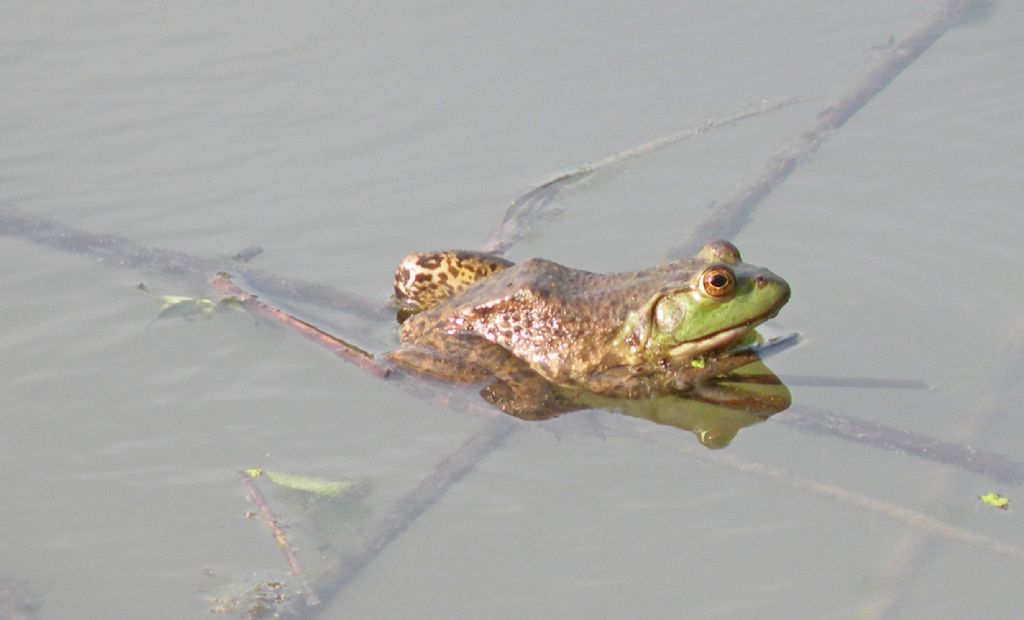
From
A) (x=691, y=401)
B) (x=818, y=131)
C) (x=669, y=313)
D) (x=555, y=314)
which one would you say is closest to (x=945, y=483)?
(x=691, y=401)

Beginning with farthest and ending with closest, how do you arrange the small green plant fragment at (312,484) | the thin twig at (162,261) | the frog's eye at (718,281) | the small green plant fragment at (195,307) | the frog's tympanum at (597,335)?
the thin twig at (162,261) → the small green plant fragment at (195,307) → the frog's tympanum at (597,335) → the frog's eye at (718,281) → the small green plant fragment at (312,484)

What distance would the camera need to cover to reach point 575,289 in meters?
6.90

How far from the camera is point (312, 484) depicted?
5.93 m

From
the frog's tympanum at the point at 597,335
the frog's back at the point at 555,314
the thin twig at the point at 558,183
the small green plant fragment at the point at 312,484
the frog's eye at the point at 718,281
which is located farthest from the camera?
the thin twig at the point at 558,183

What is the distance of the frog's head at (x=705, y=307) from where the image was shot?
6594mm

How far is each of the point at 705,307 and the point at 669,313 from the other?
0.18m

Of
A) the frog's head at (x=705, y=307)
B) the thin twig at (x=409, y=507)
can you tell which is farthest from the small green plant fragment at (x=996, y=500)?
the thin twig at (x=409, y=507)

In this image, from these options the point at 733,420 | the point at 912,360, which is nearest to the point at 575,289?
the point at 733,420

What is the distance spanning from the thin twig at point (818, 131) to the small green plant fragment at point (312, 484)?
2.83m

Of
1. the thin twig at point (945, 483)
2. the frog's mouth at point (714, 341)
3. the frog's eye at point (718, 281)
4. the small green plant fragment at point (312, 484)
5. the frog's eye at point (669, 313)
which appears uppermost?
the frog's eye at point (718, 281)

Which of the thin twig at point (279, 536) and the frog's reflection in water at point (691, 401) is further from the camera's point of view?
the frog's reflection in water at point (691, 401)

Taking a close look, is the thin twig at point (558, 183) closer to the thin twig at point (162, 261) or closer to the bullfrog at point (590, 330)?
the thin twig at point (162, 261)

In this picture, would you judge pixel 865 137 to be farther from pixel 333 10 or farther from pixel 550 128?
pixel 333 10

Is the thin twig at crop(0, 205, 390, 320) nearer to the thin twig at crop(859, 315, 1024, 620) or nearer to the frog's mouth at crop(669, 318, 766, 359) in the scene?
the frog's mouth at crop(669, 318, 766, 359)
